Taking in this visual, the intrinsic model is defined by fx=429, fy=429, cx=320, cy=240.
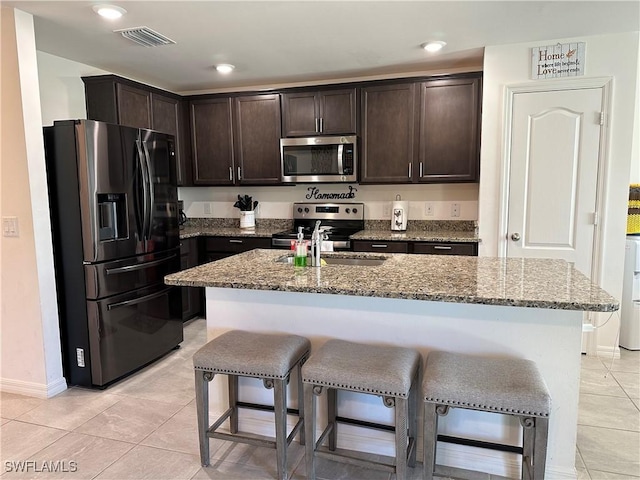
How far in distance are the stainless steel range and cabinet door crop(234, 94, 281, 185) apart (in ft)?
1.45

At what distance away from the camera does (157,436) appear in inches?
89.9

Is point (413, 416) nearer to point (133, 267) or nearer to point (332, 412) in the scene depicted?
point (332, 412)

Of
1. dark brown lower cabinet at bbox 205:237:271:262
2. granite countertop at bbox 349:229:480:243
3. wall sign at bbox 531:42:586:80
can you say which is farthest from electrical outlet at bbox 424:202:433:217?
dark brown lower cabinet at bbox 205:237:271:262

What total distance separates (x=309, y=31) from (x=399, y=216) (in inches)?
71.9

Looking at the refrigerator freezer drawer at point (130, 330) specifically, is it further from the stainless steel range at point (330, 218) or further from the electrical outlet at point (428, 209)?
the electrical outlet at point (428, 209)

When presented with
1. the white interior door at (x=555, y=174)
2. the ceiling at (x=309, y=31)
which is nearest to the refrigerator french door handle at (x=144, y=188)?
the ceiling at (x=309, y=31)

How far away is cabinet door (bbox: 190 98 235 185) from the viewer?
4301 mm

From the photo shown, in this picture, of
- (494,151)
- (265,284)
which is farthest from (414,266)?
(494,151)

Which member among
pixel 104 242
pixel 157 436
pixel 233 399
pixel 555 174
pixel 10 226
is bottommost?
pixel 157 436

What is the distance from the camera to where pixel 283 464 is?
185 cm

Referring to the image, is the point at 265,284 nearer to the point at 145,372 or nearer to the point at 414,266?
the point at 414,266

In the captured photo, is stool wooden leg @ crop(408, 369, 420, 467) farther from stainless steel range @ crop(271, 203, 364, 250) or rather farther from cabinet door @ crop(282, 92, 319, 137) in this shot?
cabinet door @ crop(282, 92, 319, 137)

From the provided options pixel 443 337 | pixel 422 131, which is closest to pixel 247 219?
pixel 422 131

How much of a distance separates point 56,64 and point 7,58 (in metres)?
1.00
